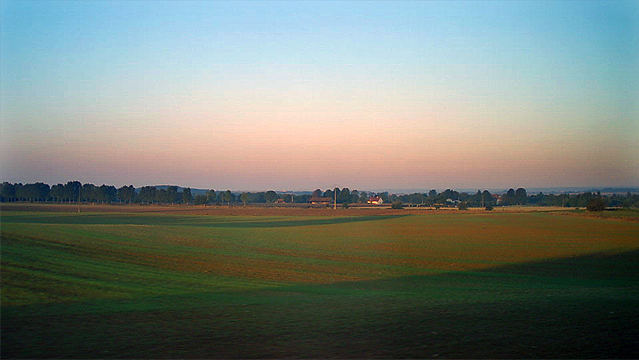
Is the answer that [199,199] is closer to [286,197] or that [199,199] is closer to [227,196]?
[227,196]

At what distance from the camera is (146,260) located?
2600 centimetres

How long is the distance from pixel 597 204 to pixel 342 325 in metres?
87.7

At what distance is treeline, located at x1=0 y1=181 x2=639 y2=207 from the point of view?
3502 inches

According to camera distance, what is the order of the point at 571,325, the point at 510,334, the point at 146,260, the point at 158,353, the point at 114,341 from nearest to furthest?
1. the point at 158,353
2. the point at 114,341
3. the point at 510,334
4. the point at 571,325
5. the point at 146,260

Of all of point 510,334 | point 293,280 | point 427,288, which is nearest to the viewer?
point 510,334

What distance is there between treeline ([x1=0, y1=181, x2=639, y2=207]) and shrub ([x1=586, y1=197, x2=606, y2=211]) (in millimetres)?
530

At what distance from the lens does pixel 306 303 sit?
1572 centimetres

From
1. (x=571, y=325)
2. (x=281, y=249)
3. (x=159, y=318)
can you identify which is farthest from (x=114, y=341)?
(x=281, y=249)

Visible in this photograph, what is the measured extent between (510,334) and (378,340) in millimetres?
2874

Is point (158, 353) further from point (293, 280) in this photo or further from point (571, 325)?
point (293, 280)

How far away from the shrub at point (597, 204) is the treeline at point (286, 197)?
0.53 meters

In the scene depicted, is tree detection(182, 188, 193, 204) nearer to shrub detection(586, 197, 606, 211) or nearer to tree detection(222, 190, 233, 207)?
tree detection(222, 190, 233, 207)

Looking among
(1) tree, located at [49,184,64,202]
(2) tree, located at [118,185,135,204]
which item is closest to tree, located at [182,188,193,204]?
(2) tree, located at [118,185,135,204]

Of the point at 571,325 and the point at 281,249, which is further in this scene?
the point at 281,249
